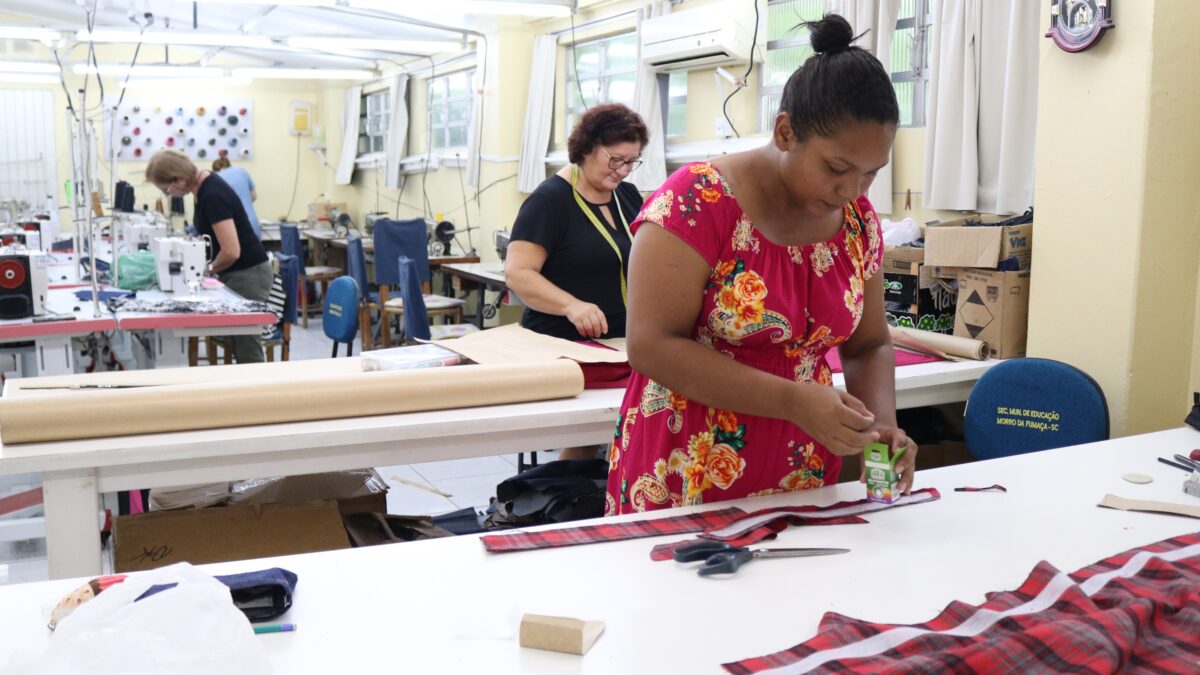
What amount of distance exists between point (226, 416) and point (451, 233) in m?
6.18

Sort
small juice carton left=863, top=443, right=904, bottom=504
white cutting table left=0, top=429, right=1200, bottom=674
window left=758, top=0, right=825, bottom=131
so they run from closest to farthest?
white cutting table left=0, top=429, right=1200, bottom=674
small juice carton left=863, top=443, right=904, bottom=504
window left=758, top=0, right=825, bottom=131

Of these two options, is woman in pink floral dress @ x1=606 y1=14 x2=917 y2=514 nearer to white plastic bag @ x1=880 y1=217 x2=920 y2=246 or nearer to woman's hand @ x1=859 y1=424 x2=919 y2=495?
woman's hand @ x1=859 y1=424 x2=919 y2=495

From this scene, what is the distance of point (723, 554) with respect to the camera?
53.3 inches

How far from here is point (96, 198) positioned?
5.88 metres

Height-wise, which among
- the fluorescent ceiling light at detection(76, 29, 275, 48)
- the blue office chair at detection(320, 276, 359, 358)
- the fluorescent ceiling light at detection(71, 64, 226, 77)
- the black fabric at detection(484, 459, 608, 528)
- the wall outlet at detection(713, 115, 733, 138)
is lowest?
the black fabric at detection(484, 459, 608, 528)

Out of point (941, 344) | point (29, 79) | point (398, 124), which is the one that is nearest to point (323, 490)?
point (941, 344)

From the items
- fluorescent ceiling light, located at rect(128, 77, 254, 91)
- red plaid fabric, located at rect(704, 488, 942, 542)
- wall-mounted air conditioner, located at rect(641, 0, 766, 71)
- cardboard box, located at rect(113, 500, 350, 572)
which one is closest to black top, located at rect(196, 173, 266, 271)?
wall-mounted air conditioner, located at rect(641, 0, 766, 71)

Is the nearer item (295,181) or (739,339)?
(739,339)

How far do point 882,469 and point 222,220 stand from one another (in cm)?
425

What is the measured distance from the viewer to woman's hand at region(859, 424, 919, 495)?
1548mm

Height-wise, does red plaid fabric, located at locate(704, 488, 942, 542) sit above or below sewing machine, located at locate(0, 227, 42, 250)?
below

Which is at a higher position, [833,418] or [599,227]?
[599,227]

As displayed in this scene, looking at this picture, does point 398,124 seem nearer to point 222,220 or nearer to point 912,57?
point 222,220

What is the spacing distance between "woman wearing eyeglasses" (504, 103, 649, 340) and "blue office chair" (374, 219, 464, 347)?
4.00 meters
